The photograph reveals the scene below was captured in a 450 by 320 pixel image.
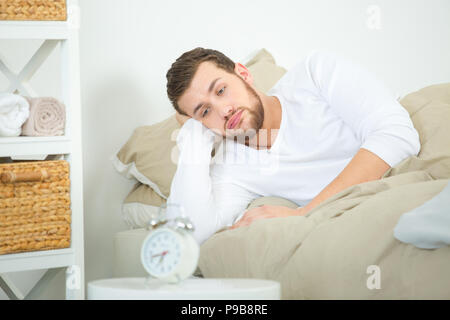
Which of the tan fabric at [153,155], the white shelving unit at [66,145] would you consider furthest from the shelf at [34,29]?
the tan fabric at [153,155]

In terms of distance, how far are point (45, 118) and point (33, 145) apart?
9cm

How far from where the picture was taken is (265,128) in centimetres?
178

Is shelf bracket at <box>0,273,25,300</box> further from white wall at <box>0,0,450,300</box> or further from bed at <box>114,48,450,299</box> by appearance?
bed at <box>114,48,450,299</box>

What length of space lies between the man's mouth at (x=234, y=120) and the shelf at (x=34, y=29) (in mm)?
518

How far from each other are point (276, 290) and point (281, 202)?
86cm

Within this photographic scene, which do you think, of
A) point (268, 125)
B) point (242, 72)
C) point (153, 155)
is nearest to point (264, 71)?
point (242, 72)

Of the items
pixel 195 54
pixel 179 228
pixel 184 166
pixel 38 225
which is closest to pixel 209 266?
pixel 179 228

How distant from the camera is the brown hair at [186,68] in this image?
171 centimetres

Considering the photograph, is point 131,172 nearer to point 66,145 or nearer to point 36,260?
point 66,145

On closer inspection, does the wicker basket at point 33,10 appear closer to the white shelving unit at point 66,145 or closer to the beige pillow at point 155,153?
the white shelving unit at point 66,145

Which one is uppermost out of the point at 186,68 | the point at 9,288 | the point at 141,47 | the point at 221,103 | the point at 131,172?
the point at 141,47

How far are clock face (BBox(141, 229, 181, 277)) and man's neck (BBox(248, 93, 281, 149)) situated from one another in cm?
93

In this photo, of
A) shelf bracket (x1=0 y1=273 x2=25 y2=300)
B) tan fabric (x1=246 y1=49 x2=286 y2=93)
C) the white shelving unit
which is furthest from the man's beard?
shelf bracket (x1=0 y1=273 x2=25 y2=300)
